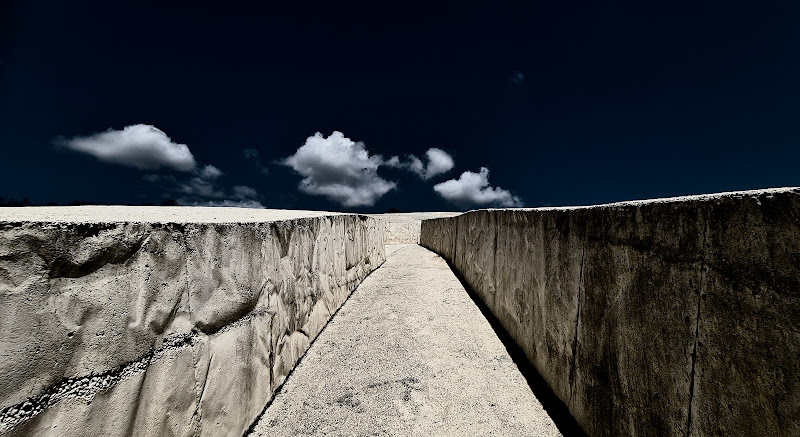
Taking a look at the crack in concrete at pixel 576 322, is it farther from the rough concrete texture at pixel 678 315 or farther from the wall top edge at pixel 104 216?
the wall top edge at pixel 104 216

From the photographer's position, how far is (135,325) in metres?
1.51

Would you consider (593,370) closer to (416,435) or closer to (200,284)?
(416,435)

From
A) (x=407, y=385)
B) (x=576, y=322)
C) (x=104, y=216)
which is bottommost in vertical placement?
(x=407, y=385)

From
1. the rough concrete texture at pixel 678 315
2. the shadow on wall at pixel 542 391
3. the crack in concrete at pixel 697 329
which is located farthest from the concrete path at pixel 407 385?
the crack in concrete at pixel 697 329

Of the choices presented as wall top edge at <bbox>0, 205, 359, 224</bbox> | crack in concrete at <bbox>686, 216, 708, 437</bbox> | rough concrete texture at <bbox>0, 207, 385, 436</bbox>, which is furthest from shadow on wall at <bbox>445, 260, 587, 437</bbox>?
wall top edge at <bbox>0, 205, 359, 224</bbox>

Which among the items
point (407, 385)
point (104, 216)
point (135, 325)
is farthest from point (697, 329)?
point (104, 216)

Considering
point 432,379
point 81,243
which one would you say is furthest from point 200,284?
point 432,379

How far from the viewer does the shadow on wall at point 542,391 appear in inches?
85.5

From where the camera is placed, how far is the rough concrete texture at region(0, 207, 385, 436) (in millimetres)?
1143

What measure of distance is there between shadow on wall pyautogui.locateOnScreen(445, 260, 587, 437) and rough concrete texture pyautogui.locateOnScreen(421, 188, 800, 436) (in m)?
0.08

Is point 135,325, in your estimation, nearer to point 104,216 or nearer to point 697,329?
point 104,216

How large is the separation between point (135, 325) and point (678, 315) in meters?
2.34

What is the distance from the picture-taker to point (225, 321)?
212cm

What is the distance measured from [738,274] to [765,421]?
46 cm
